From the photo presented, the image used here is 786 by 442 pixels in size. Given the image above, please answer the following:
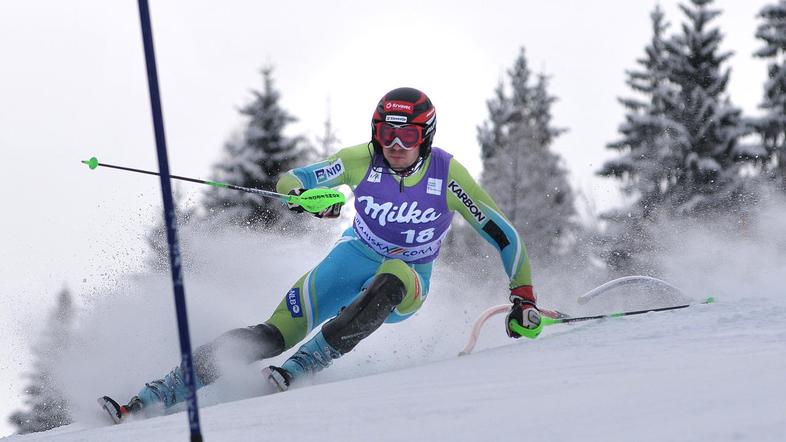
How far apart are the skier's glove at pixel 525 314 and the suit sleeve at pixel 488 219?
2.4 inches

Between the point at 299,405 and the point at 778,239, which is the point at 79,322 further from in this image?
the point at 778,239

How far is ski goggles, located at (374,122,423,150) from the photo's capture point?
5312 mm

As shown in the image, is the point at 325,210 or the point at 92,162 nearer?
the point at 92,162

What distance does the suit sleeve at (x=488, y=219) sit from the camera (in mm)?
5465

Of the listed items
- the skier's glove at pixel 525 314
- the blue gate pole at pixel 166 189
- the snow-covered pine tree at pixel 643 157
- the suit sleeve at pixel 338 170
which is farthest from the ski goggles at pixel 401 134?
the snow-covered pine tree at pixel 643 157

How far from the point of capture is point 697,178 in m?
21.5

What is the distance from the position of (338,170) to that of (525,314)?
4.70 feet

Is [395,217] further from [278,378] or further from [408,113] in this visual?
[278,378]

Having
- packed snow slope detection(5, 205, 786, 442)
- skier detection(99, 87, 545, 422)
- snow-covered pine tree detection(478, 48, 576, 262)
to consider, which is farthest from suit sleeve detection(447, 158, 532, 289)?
snow-covered pine tree detection(478, 48, 576, 262)

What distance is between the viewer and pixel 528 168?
30047mm

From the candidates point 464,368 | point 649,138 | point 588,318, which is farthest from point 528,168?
point 464,368

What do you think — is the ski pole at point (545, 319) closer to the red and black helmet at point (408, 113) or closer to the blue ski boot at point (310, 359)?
the blue ski boot at point (310, 359)

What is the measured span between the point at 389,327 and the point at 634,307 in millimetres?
2105

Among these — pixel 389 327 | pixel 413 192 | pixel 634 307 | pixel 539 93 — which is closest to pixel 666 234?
pixel 634 307
